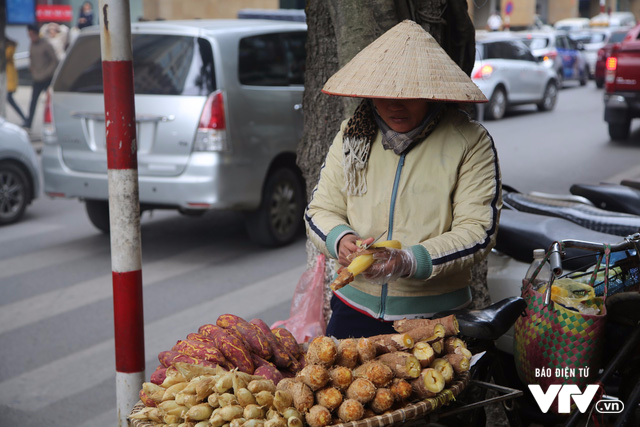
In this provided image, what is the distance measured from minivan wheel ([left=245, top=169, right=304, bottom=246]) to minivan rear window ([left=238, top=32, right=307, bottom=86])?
35.1 inches

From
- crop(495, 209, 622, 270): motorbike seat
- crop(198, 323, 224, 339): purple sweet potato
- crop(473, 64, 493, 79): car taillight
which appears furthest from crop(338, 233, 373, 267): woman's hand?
crop(473, 64, 493, 79): car taillight

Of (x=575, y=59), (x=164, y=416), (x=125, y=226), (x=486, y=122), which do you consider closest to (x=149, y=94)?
(x=125, y=226)

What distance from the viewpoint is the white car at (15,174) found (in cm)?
830

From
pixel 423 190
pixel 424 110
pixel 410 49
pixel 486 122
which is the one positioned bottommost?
pixel 486 122

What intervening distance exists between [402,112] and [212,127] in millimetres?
4161

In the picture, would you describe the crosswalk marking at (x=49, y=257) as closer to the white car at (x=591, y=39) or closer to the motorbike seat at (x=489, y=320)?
the motorbike seat at (x=489, y=320)

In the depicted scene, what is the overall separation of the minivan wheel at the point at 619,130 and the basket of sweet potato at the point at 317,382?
1184 centimetres

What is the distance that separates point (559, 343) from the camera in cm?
269

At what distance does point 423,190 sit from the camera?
8.73ft

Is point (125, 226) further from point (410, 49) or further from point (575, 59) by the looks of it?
point (575, 59)

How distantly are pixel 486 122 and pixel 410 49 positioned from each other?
1414 cm

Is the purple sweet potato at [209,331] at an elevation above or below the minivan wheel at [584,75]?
above

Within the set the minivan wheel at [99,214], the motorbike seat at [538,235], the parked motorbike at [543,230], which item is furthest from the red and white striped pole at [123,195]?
the minivan wheel at [99,214]

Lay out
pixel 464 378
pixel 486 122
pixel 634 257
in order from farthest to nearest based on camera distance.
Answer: pixel 486 122
pixel 634 257
pixel 464 378
